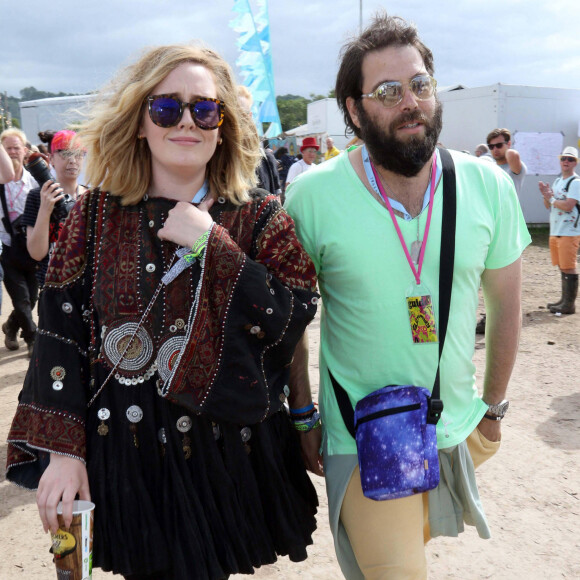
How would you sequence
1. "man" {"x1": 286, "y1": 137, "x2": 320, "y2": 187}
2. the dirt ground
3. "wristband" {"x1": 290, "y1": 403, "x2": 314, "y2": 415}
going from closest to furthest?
"wristband" {"x1": 290, "y1": 403, "x2": 314, "y2": 415}
the dirt ground
"man" {"x1": 286, "y1": 137, "x2": 320, "y2": 187}

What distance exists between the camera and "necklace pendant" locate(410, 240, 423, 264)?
2.07m

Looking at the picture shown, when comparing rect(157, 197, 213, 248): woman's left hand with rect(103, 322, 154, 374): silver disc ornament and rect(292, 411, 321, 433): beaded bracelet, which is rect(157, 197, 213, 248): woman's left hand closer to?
rect(103, 322, 154, 374): silver disc ornament

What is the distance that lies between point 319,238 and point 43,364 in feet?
3.06

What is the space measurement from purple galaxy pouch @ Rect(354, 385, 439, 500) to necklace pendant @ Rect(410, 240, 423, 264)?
418mm

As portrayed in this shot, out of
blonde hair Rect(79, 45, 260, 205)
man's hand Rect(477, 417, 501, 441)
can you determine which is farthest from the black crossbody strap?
blonde hair Rect(79, 45, 260, 205)

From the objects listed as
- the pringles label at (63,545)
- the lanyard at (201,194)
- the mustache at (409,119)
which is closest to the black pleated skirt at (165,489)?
the pringles label at (63,545)

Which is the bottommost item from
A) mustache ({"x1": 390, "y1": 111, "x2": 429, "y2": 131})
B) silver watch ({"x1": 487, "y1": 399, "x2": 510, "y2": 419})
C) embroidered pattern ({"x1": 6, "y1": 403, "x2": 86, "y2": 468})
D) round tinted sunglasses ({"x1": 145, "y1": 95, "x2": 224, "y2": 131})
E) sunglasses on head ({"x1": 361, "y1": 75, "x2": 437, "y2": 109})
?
silver watch ({"x1": 487, "y1": 399, "x2": 510, "y2": 419})

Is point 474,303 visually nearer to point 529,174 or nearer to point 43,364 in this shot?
point 43,364

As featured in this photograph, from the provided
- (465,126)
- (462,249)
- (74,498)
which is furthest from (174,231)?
(465,126)

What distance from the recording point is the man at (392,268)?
2.04m

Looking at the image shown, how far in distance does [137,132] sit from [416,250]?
0.96 metres

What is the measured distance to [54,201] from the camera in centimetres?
412

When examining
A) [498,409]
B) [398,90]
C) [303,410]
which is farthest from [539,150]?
[303,410]

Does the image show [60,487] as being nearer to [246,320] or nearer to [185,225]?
[246,320]
